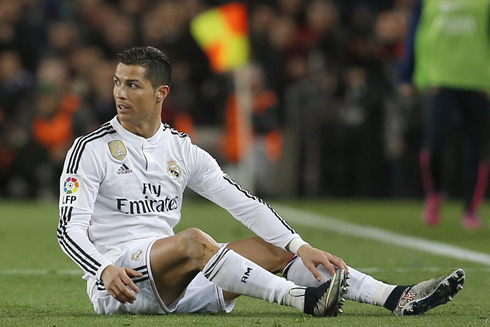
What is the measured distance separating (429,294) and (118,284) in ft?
4.11

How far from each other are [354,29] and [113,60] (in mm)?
3361

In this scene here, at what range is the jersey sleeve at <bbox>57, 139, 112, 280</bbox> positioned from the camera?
4.03m

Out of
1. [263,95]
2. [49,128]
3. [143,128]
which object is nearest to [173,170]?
[143,128]

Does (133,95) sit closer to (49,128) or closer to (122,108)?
(122,108)

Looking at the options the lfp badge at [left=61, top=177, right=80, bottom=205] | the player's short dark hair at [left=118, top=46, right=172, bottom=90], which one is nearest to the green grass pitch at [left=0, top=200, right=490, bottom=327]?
the lfp badge at [left=61, top=177, right=80, bottom=205]

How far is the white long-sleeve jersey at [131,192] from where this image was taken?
4152 mm

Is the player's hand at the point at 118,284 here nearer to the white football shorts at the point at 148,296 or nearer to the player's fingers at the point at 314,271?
the white football shorts at the point at 148,296

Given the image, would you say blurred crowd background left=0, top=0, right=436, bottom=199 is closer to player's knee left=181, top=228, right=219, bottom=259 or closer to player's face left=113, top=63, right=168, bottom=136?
player's face left=113, top=63, right=168, bottom=136

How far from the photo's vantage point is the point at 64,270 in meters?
6.27

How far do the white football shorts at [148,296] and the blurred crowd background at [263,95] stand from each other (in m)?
8.83

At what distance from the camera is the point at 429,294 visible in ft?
13.5

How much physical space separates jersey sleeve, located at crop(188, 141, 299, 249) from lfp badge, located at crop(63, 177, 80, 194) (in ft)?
2.02

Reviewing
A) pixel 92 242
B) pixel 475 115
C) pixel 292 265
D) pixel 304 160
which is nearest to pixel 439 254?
pixel 475 115

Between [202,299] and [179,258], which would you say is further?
[202,299]
